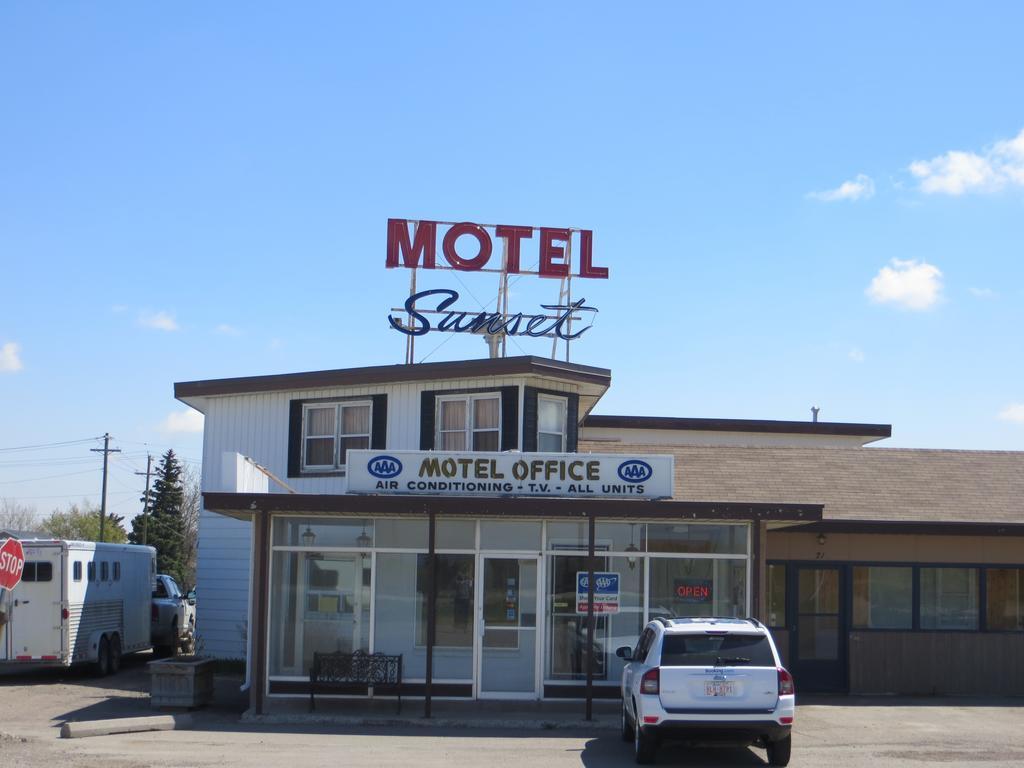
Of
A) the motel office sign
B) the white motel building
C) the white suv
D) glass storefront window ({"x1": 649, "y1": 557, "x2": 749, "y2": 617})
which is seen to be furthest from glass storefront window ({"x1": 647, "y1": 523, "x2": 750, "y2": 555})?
the white suv

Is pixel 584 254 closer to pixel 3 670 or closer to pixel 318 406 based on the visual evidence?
pixel 318 406

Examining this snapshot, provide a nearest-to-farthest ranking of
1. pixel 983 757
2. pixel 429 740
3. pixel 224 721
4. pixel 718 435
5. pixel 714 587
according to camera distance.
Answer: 1. pixel 983 757
2. pixel 429 740
3. pixel 224 721
4. pixel 714 587
5. pixel 718 435

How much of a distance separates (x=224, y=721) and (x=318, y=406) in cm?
905

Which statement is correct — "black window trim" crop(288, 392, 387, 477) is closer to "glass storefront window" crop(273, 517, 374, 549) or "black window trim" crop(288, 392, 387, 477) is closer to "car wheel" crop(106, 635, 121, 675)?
"car wheel" crop(106, 635, 121, 675)

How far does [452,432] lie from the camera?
23.7 m

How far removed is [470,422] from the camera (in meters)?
23.4

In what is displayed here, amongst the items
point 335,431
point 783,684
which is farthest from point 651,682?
point 335,431

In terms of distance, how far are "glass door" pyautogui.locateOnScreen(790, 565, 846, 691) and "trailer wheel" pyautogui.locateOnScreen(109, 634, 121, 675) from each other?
13.7 metres

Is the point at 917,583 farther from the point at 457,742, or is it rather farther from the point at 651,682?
the point at 457,742

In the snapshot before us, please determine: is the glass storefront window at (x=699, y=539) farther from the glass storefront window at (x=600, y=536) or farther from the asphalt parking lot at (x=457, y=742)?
the asphalt parking lot at (x=457, y=742)

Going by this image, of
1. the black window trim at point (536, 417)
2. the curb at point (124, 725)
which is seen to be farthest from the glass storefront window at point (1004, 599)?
the curb at point (124, 725)

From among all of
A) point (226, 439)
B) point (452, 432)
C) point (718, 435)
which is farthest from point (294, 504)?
point (718, 435)

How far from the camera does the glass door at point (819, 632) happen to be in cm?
2159

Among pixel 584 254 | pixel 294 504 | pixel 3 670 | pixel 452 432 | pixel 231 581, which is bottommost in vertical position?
pixel 3 670
